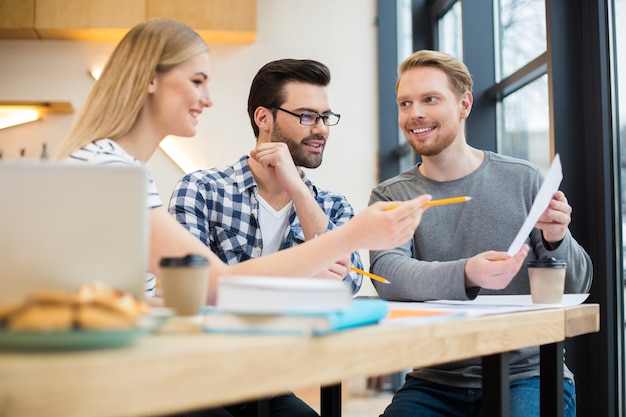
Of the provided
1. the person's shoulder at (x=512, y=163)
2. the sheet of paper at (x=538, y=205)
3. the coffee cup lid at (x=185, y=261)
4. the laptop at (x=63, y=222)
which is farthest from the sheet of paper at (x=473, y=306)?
the person's shoulder at (x=512, y=163)

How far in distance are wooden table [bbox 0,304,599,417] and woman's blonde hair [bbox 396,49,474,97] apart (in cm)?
130

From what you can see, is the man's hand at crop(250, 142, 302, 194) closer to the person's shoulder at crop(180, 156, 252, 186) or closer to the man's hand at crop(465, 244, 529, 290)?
the person's shoulder at crop(180, 156, 252, 186)

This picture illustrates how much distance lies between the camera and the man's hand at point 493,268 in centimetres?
140

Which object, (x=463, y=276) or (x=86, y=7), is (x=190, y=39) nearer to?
(x=463, y=276)

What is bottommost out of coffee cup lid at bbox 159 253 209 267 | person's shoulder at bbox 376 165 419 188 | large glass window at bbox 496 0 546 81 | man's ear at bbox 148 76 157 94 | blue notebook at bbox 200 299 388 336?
blue notebook at bbox 200 299 388 336

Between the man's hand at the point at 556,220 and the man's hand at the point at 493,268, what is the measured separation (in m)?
0.21

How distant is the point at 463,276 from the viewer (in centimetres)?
151

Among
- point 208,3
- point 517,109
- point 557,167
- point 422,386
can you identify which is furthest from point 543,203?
point 208,3

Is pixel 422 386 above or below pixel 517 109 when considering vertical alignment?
below

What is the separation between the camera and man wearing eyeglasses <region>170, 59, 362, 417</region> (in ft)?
6.22

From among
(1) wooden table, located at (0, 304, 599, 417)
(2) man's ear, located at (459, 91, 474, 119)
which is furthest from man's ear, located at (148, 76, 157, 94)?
(2) man's ear, located at (459, 91, 474, 119)

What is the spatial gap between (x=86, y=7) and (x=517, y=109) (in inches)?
120

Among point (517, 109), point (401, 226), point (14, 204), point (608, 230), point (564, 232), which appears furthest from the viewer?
point (517, 109)

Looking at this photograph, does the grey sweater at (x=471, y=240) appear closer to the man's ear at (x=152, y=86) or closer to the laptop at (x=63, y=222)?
the man's ear at (x=152, y=86)
